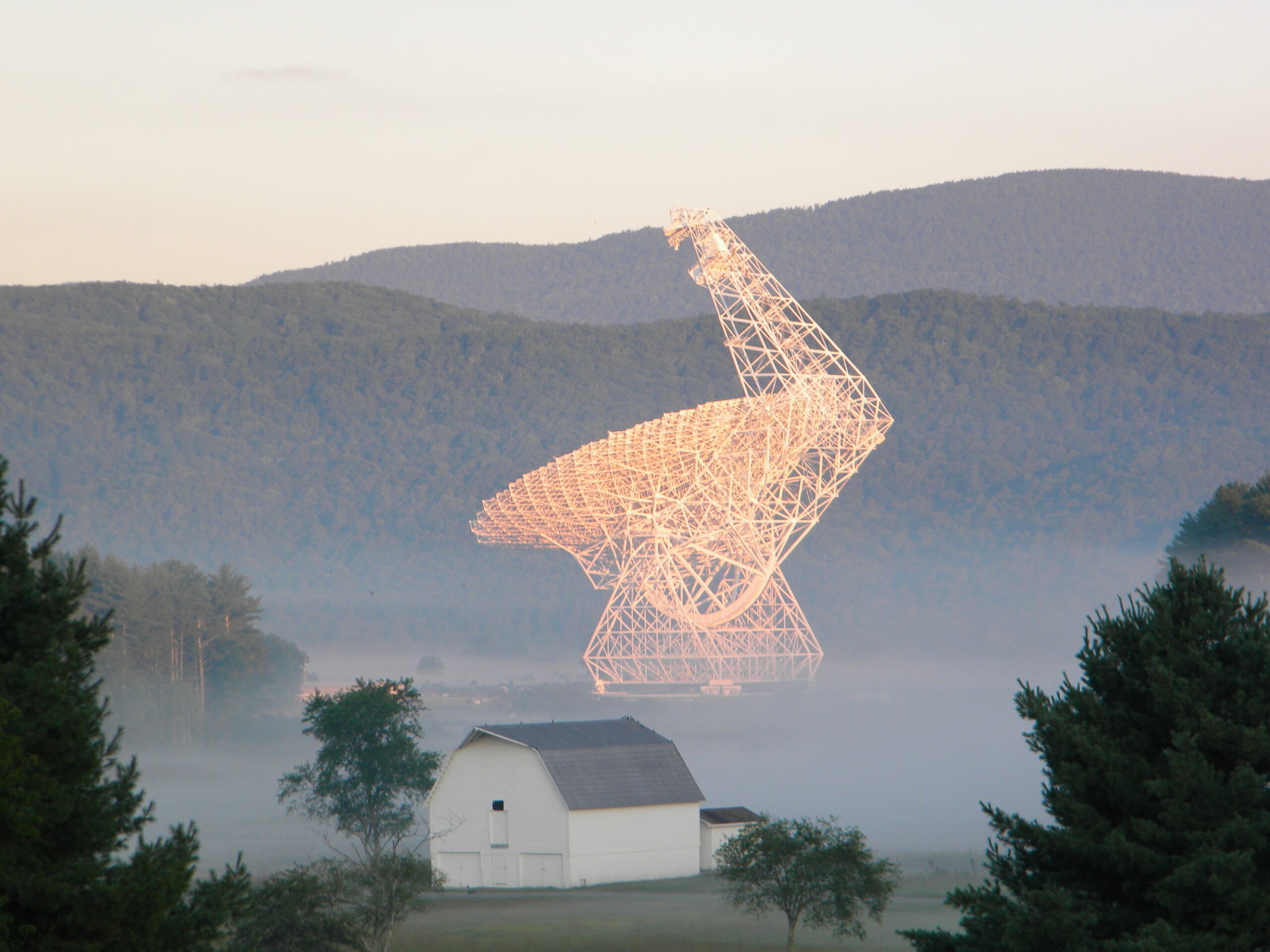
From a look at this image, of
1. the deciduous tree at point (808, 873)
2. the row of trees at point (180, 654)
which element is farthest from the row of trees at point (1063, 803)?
the row of trees at point (180, 654)

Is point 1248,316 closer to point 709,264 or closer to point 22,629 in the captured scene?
point 709,264

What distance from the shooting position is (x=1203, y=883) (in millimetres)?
13539

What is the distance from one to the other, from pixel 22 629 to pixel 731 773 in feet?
150

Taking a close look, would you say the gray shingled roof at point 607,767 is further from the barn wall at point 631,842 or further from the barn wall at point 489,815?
the barn wall at point 489,815

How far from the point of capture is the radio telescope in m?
65.6

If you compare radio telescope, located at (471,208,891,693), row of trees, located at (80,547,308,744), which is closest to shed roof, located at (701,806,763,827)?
radio telescope, located at (471,208,891,693)

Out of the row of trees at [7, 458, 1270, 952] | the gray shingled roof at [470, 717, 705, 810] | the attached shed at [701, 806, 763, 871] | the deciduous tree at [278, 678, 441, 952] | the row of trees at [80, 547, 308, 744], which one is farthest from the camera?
the row of trees at [80, 547, 308, 744]

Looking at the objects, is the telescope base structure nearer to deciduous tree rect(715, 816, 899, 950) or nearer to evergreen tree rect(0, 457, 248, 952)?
deciduous tree rect(715, 816, 899, 950)

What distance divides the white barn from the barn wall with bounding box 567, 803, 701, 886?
0.01 metres

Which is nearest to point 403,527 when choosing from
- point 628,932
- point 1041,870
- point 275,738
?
point 275,738

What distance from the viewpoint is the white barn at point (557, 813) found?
35406 millimetres

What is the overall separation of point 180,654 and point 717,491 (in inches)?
1269

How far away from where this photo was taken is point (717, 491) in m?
69.8

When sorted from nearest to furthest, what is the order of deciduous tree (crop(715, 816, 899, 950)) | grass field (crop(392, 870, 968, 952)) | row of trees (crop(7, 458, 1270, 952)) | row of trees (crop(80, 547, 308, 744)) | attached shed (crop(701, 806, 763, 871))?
row of trees (crop(7, 458, 1270, 952)) → grass field (crop(392, 870, 968, 952)) → deciduous tree (crop(715, 816, 899, 950)) → attached shed (crop(701, 806, 763, 871)) → row of trees (crop(80, 547, 308, 744))
